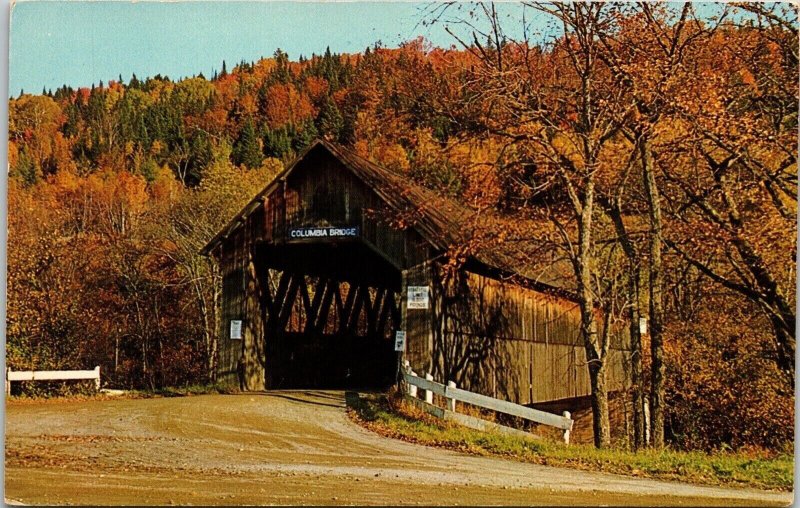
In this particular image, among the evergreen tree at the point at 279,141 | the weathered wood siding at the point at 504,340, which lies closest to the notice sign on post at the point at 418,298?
the weathered wood siding at the point at 504,340

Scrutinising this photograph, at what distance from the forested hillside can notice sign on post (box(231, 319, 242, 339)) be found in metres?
3.15

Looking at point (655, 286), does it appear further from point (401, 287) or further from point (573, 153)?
point (401, 287)

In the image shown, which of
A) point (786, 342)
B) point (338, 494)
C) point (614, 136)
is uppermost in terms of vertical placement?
point (614, 136)

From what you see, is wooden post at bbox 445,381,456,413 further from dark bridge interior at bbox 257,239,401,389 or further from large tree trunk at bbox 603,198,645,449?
dark bridge interior at bbox 257,239,401,389

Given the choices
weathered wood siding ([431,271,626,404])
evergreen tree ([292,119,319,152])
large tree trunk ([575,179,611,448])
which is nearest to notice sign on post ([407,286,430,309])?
weathered wood siding ([431,271,626,404])

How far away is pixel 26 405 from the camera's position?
1430 centimetres

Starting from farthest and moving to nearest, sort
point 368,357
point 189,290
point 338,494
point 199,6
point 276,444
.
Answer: point 189,290, point 368,357, point 276,444, point 199,6, point 338,494

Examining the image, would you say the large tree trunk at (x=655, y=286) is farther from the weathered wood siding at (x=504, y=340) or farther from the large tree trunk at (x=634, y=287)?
the weathered wood siding at (x=504, y=340)

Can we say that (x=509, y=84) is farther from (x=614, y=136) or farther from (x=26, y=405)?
(x=26, y=405)

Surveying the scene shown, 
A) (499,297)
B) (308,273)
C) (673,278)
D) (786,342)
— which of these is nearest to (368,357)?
(308,273)

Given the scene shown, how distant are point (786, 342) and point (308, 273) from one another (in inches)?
446

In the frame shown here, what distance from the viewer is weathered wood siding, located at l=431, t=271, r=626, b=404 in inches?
725

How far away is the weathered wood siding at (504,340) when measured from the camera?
725 inches

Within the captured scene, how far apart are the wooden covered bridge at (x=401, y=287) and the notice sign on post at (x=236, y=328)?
0.06 ft
